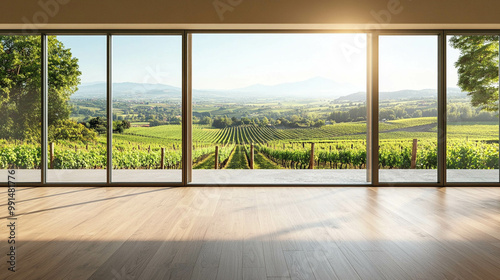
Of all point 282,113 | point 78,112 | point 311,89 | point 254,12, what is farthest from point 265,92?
point 78,112

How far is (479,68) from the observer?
18.7 feet

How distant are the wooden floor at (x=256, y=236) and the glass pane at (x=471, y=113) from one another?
2.83ft

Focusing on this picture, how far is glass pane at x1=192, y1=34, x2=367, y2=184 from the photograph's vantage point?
5.77 m

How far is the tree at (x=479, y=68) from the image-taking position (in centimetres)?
566

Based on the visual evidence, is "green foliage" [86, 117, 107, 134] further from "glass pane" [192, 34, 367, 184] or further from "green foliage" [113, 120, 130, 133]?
"glass pane" [192, 34, 367, 184]

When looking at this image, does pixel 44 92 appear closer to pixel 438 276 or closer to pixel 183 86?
pixel 183 86

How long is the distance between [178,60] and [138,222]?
9.50 ft

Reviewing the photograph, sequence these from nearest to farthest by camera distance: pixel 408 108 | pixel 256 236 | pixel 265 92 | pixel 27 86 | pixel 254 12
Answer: pixel 256 236
pixel 254 12
pixel 27 86
pixel 408 108
pixel 265 92

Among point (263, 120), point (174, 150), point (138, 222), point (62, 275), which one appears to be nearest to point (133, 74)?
point (174, 150)

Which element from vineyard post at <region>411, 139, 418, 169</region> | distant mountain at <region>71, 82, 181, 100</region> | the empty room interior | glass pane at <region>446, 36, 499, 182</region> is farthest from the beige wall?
vineyard post at <region>411, 139, 418, 169</region>

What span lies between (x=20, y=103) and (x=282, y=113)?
3.86m

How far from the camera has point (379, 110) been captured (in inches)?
226

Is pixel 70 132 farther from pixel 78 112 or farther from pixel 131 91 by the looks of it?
pixel 131 91

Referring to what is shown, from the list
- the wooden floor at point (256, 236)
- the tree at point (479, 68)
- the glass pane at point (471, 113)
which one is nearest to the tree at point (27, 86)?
the wooden floor at point (256, 236)
